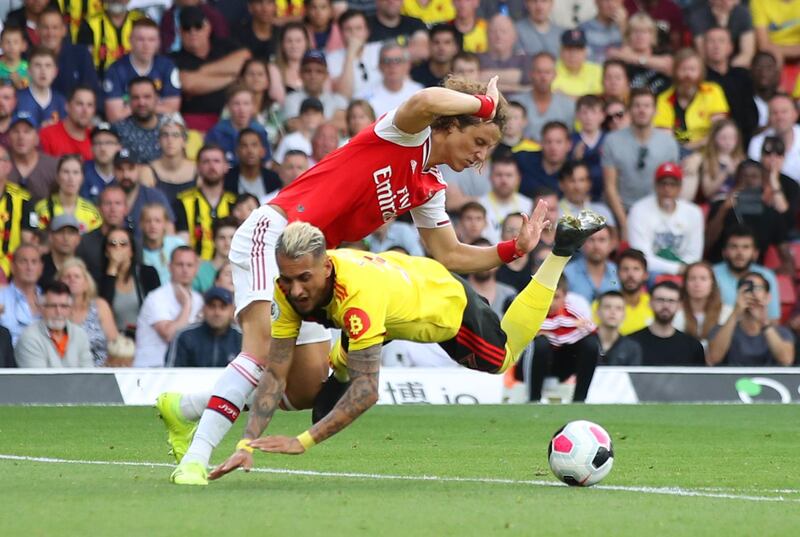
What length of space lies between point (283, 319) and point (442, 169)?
892 cm

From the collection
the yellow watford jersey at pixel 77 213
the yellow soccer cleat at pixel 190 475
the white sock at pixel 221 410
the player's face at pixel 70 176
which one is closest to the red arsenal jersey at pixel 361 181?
the white sock at pixel 221 410

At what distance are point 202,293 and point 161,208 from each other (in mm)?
915

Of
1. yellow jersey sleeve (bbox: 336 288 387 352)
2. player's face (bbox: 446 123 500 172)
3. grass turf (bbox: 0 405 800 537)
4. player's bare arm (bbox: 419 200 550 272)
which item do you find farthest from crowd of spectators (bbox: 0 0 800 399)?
yellow jersey sleeve (bbox: 336 288 387 352)

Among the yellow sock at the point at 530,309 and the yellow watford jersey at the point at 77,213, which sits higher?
the yellow sock at the point at 530,309

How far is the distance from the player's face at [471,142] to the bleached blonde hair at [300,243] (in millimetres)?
1493

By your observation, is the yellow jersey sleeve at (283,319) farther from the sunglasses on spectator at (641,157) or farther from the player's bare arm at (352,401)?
the sunglasses on spectator at (641,157)

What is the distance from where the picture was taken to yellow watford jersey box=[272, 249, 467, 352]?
7516mm

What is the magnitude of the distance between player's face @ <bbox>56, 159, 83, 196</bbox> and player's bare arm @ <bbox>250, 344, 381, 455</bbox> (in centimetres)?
837

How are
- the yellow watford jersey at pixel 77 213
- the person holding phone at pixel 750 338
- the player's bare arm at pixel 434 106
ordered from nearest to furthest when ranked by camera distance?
the player's bare arm at pixel 434 106
the person holding phone at pixel 750 338
the yellow watford jersey at pixel 77 213

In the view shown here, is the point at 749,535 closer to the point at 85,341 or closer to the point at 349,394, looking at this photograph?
the point at 349,394

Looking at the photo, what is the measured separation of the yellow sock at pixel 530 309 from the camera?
8758mm

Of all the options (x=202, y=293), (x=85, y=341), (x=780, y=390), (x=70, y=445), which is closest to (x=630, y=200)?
(x=780, y=390)

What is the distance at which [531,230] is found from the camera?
9.02 metres

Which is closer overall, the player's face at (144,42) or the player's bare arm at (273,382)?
the player's bare arm at (273,382)
